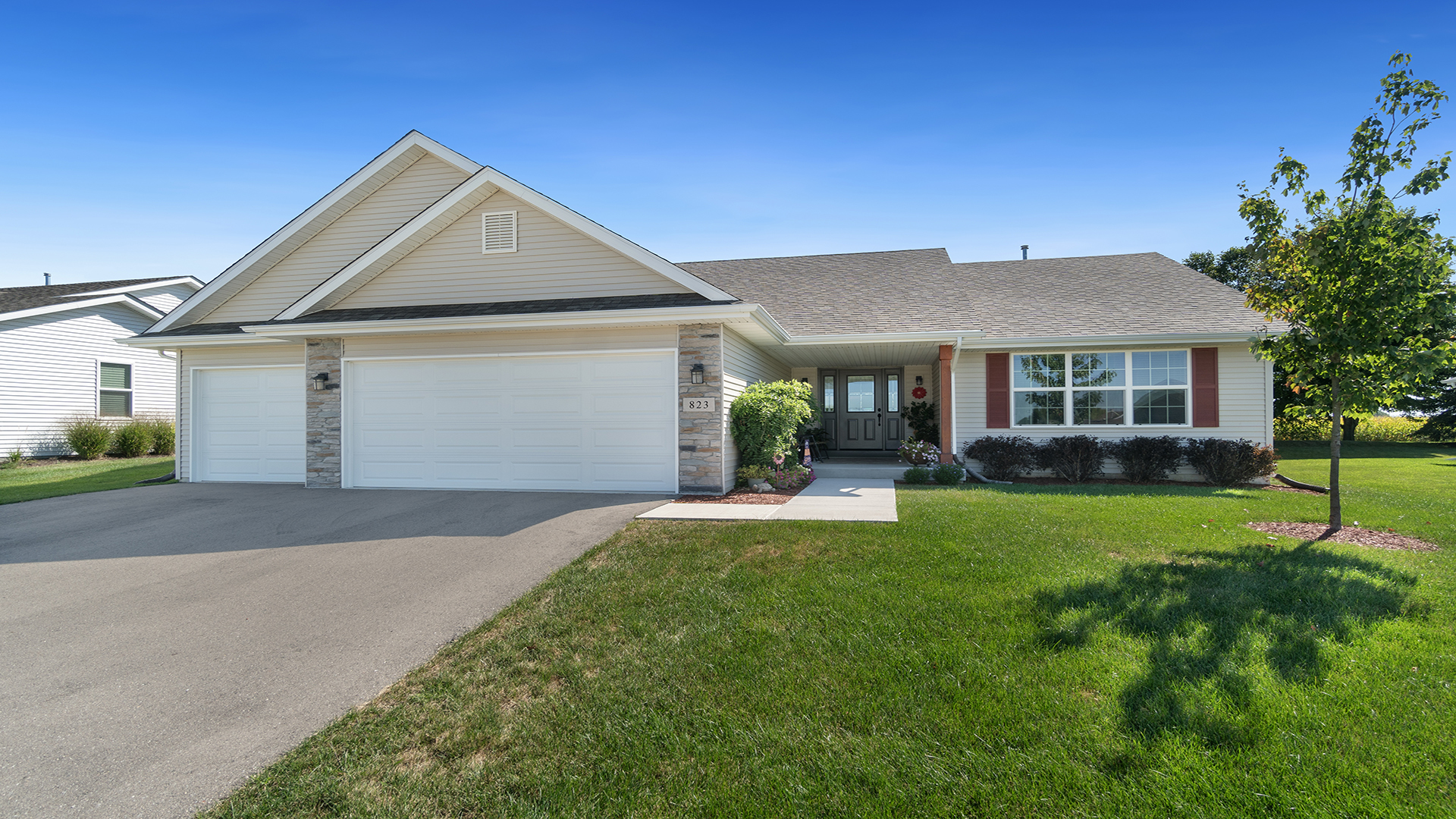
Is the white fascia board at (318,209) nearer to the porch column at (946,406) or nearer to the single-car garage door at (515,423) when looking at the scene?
the single-car garage door at (515,423)

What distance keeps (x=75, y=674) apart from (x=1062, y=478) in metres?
13.3

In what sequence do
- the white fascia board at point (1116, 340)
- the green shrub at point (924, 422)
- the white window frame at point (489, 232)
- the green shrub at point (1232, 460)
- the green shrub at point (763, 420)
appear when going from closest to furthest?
1. the green shrub at point (763, 420)
2. the white window frame at point (489, 232)
3. the green shrub at point (1232, 460)
4. the white fascia board at point (1116, 340)
5. the green shrub at point (924, 422)

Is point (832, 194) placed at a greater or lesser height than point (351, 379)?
greater

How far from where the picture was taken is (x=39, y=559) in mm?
6309

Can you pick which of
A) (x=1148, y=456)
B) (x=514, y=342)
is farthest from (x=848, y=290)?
(x=514, y=342)

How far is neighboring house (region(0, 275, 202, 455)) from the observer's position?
51.4 feet

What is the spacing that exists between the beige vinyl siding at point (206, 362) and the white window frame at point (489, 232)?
416 centimetres

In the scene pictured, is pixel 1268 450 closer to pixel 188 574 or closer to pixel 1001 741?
pixel 1001 741

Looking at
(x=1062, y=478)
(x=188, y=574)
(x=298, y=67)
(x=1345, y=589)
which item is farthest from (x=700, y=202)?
(x=1345, y=589)

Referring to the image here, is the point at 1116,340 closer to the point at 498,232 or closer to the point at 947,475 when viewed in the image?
the point at 947,475

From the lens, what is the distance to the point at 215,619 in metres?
4.67

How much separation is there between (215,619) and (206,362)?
385 inches

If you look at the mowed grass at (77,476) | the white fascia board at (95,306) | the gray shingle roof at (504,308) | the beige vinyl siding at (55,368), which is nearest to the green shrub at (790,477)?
the gray shingle roof at (504,308)

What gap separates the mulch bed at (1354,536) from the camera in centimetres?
612
